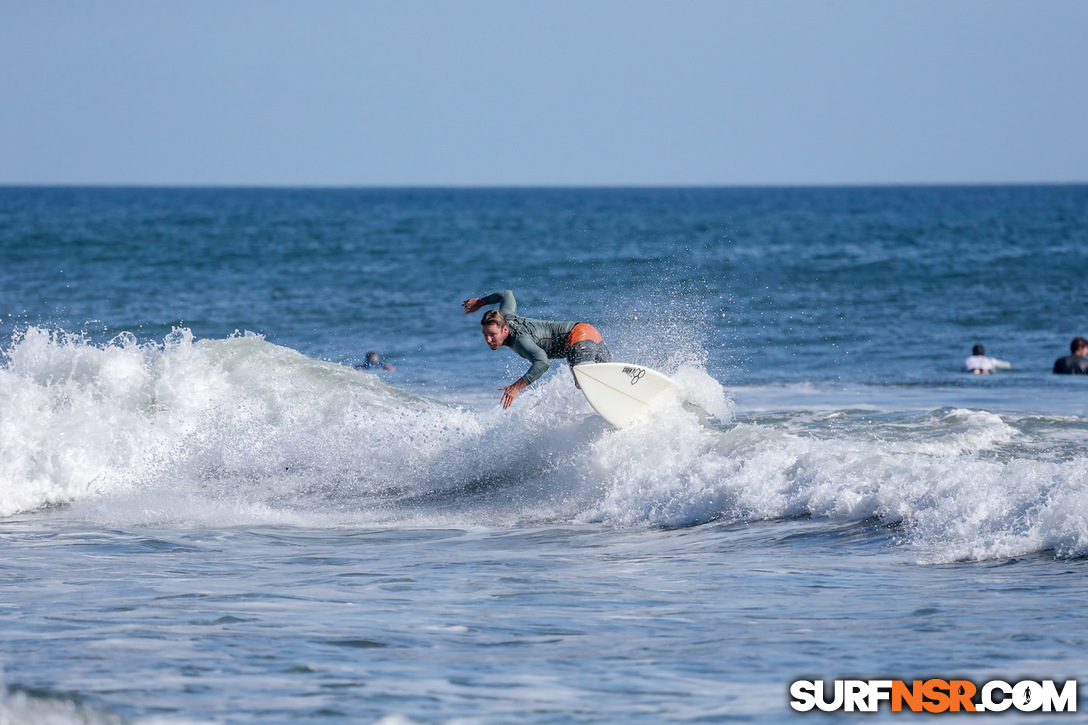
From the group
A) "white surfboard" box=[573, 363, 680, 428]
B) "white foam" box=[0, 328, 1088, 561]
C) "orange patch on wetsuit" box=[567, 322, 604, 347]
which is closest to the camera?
"white foam" box=[0, 328, 1088, 561]

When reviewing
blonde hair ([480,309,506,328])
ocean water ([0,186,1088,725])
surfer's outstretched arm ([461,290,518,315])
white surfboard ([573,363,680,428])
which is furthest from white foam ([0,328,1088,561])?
blonde hair ([480,309,506,328])

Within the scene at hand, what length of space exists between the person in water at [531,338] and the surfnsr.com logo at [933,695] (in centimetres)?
485

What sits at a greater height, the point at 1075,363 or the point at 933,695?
the point at 1075,363

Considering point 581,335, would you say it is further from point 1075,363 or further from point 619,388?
point 1075,363

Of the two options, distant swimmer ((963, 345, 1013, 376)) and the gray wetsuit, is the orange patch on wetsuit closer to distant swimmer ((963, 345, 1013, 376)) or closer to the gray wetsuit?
the gray wetsuit

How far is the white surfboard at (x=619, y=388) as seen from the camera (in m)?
10.6

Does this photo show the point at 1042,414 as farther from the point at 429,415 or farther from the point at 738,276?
the point at 738,276

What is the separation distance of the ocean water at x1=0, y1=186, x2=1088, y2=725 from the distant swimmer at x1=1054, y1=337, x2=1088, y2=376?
2.72 ft

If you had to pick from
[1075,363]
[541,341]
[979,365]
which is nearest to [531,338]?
[541,341]

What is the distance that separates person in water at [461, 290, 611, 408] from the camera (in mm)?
10008

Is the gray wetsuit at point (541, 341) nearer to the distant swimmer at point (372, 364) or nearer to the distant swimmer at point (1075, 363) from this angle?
the distant swimmer at point (372, 364)

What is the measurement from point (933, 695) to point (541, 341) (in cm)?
626

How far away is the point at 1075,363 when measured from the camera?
1805 cm

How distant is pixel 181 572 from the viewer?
7.68 metres
